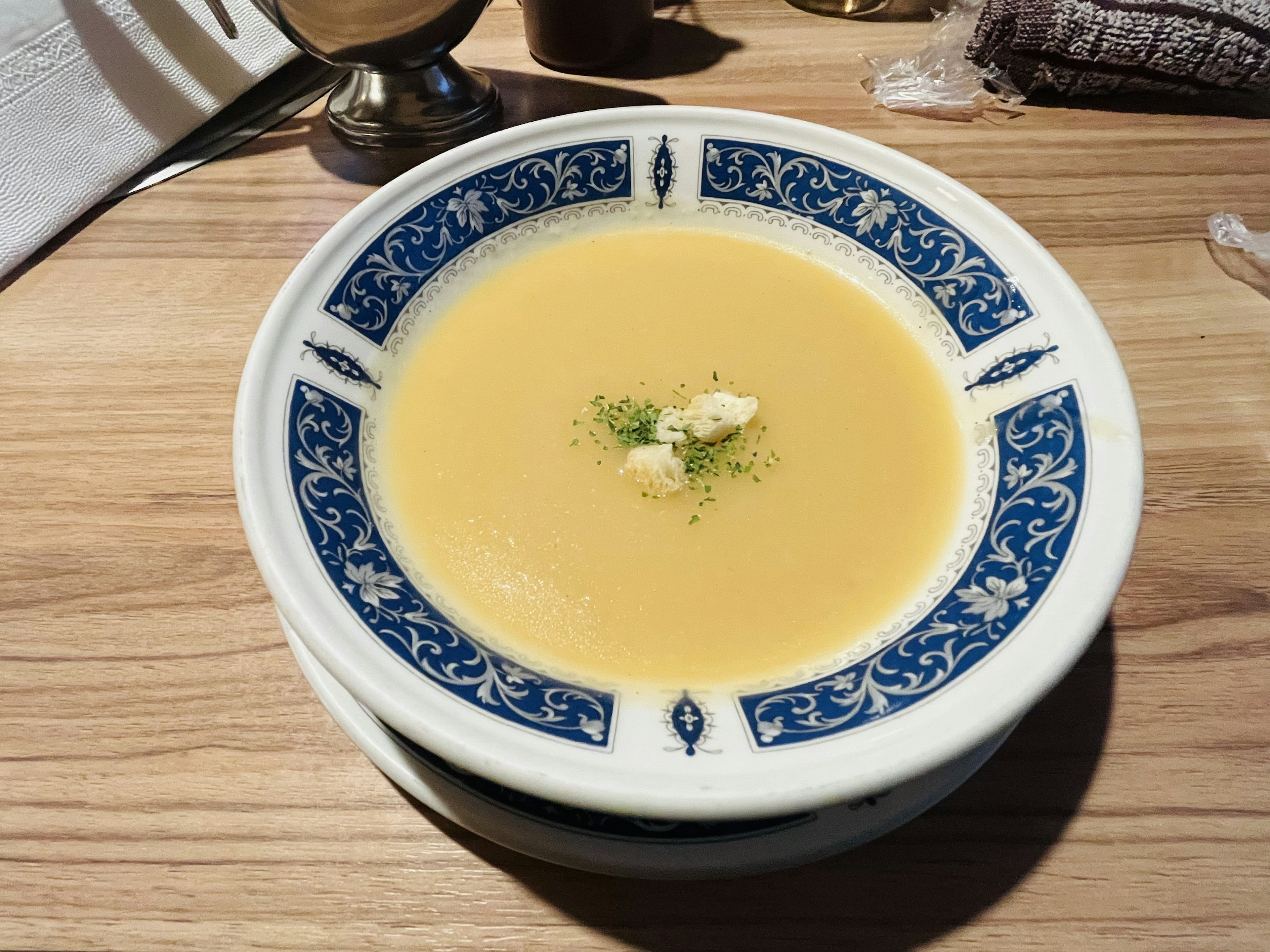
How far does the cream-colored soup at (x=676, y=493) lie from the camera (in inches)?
38.3

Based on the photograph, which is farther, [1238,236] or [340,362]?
[1238,236]

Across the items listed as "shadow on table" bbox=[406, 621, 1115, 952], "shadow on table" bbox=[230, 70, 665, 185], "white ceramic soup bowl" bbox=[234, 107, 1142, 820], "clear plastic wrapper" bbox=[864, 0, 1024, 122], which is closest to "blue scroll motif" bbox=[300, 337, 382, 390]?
"white ceramic soup bowl" bbox=[234, 107, 1142, 820]

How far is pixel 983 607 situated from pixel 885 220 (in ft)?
2.25

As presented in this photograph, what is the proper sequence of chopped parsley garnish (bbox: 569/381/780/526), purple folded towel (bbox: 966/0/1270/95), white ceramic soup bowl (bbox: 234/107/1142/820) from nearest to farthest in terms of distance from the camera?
white ceramic soup bowl (bbox: 234/107/1142/820), chopped parsley garnish (bbox: 569/381/780/526), purple folded towel (bbox: 966/0/1270/95)

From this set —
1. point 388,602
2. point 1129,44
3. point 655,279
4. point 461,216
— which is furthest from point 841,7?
point 388,602

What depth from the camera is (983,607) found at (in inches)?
33.9

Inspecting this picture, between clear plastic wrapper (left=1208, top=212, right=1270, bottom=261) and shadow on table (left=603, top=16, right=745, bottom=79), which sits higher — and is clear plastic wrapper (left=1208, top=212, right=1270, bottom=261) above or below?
below

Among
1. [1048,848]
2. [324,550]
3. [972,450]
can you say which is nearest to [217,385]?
[324,550]

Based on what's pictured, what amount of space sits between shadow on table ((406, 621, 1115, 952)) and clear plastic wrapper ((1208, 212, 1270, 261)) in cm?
117

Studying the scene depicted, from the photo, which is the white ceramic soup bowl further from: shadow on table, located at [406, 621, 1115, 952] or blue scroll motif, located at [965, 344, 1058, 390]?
shadow on table, located at [406, 621, 1115, 952]

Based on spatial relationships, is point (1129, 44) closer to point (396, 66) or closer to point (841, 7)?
point (841, 7)

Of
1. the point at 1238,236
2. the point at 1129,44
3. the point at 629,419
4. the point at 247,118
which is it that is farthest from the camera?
the point at 247,118

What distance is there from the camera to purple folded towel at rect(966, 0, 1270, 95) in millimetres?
1608

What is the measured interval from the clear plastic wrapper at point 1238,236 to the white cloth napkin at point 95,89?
1987 mm
